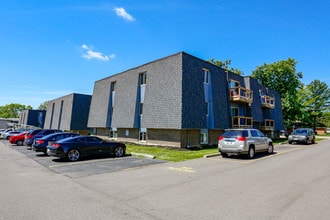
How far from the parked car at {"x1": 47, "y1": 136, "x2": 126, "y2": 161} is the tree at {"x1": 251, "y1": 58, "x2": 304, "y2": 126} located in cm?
4037

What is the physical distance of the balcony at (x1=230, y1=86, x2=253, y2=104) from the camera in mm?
24531

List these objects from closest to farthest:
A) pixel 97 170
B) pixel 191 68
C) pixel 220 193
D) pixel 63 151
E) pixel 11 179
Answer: pixel 220 193 < pixel 11 179 < pixel 97 170 < pixel 63 151 < pixel 191 68

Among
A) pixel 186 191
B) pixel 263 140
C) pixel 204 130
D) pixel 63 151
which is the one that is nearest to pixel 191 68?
pixel 204 130

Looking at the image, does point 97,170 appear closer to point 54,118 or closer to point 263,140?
point 263,140

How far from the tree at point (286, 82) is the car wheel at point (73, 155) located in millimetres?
42637

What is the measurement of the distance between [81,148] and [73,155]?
1.94 feet

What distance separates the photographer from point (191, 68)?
19453mm

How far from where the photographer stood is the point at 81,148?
505 inches

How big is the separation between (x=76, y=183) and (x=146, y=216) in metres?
4.03

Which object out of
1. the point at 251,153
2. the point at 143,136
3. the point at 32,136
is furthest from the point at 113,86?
the point at 251,153

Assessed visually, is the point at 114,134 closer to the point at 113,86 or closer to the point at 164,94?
the point at 113,86

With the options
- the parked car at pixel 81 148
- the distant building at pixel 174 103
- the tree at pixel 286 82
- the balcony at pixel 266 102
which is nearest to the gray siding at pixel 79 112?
the distant building at pixel 174 103

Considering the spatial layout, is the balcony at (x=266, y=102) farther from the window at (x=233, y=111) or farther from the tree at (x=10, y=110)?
the tree at (x=10, y=110)

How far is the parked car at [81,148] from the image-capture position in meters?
12.2
